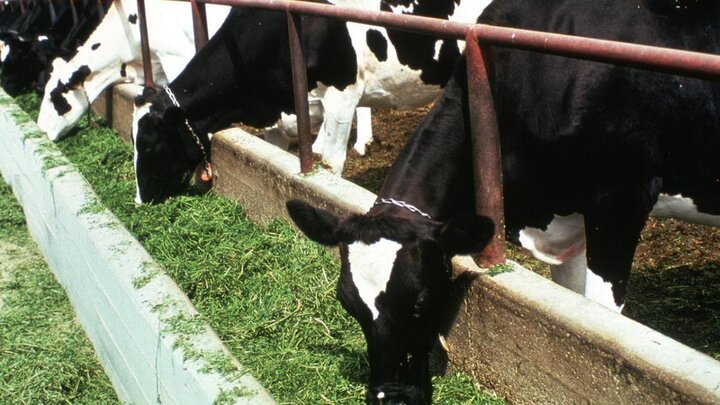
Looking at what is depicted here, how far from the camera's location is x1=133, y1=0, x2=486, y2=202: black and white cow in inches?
217

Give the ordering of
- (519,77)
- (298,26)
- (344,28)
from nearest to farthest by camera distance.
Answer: (519,77) < (298,26) < (344,28)

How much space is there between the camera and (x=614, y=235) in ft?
10.5

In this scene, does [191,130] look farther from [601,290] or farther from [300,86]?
[601,290]

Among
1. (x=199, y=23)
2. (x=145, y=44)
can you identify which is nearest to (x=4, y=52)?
(x=145, y=44)

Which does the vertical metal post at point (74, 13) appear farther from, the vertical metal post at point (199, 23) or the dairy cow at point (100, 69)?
the vertical metal post at point (199, 23)

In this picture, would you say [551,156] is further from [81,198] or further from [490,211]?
[81,198]

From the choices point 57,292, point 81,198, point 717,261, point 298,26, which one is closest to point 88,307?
point 81,198

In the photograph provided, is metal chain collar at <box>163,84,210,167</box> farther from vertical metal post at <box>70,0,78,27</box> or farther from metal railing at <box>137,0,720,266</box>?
vertical metal post at <box>70,0,78,27</box>

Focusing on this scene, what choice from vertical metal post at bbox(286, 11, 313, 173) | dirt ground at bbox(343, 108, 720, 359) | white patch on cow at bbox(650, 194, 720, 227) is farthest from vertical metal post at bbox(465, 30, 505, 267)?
vertical metal post at bbox(286, 11, 313, 173)

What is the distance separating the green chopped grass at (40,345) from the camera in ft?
12.9

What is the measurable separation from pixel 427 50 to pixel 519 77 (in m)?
2.56

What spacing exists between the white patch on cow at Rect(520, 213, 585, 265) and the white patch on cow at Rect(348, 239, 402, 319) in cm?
96

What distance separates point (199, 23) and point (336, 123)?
1117 mm

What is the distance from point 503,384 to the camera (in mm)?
2865
